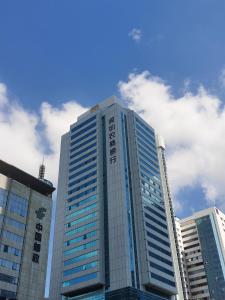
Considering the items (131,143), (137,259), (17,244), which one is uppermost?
(131,143)

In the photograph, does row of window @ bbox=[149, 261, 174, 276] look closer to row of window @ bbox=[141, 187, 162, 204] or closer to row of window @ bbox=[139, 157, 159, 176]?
row of window @ bbox=[141, 187, 162, 204]

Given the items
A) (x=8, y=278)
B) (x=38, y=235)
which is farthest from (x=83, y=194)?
(x=8, y=278)

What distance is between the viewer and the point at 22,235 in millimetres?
68875

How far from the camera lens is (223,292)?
150 meters

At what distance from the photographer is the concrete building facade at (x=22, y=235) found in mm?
63656

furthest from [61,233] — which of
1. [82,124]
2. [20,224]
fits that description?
[20,224]

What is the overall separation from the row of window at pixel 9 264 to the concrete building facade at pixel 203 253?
10455cm

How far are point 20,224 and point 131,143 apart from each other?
210 feet

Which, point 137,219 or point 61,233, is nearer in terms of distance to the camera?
point 137,219

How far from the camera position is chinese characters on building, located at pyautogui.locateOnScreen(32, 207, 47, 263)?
68.9 m

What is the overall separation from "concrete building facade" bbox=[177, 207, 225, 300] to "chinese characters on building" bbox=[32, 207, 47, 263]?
98.9 meters

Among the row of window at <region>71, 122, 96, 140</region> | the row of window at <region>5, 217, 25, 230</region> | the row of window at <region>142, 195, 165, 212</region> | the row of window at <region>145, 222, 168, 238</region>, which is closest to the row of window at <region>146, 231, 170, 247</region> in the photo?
the row of window at <region>145, 222, 168, 238</region>

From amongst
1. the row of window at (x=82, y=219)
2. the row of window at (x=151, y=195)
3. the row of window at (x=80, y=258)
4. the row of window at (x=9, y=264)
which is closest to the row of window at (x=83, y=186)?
the row of window at (x=82, y=219)

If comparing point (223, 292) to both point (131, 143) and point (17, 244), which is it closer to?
point (131, 143)
